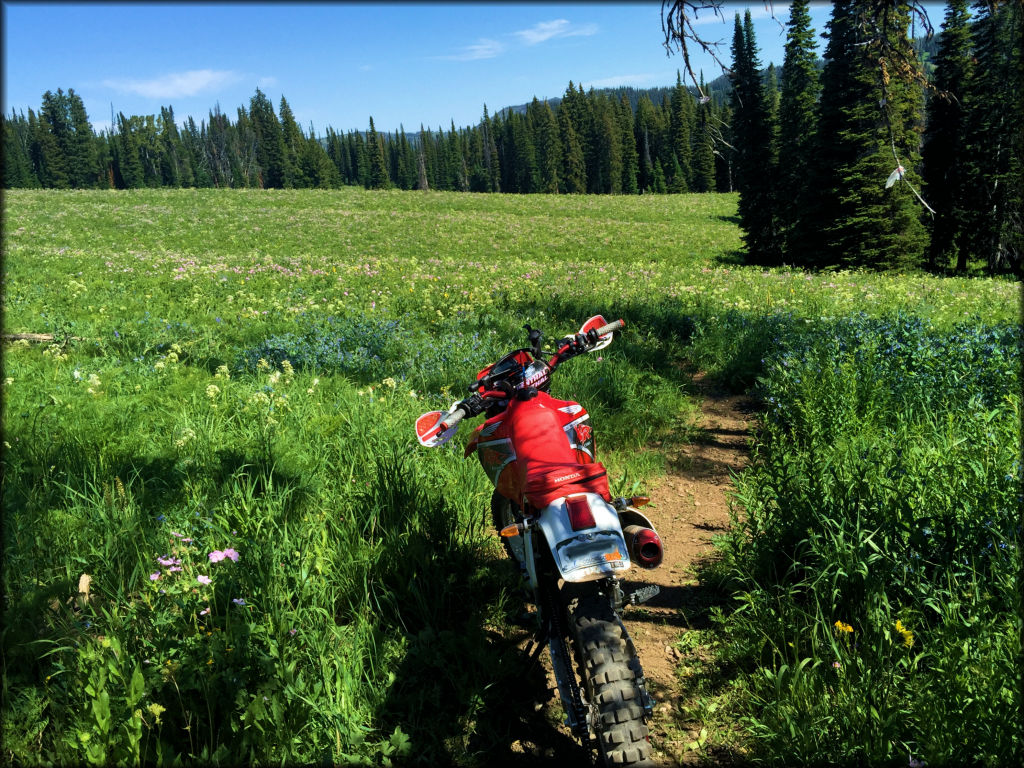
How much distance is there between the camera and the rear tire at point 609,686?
2029 mm

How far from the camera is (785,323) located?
339 inches

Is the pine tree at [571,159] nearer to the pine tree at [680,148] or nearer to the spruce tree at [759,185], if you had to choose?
the pine tree at [680,148]

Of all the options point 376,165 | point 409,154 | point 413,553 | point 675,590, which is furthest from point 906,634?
point 409,154

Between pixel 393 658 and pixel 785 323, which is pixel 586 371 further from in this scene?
pixel 393 658

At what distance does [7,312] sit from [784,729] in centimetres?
1127

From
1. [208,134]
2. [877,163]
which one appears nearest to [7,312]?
[877,163]

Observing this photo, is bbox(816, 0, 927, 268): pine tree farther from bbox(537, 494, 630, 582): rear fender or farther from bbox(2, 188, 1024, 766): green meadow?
bbox(537, 494, 630, 582): rear fender

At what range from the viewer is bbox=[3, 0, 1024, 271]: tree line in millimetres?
3598

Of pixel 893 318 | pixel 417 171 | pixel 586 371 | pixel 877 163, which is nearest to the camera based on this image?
pixel 586 371

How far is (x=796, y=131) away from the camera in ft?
100

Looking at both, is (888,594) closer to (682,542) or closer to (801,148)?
(682,542)

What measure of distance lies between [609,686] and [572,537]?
55 cm

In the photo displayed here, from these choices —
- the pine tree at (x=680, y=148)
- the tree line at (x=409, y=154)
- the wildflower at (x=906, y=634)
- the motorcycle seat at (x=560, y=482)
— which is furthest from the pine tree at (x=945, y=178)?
the pine tree at (x=680, y=148)

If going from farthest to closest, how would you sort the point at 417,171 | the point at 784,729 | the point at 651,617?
the point at 417,171, the point at 651,617, the point at 784,729
